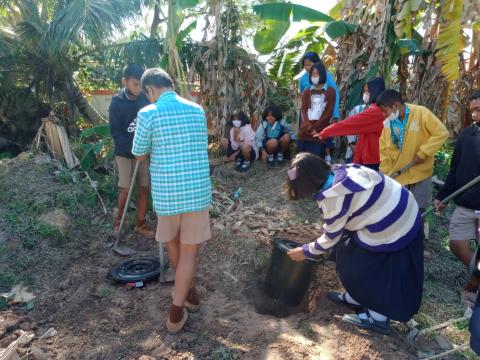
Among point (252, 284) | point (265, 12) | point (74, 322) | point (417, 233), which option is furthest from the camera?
point (265, 12)

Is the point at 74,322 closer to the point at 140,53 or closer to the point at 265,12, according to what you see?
the point at 265,12

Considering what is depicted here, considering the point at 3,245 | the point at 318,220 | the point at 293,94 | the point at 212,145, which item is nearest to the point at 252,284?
the point at 318,220

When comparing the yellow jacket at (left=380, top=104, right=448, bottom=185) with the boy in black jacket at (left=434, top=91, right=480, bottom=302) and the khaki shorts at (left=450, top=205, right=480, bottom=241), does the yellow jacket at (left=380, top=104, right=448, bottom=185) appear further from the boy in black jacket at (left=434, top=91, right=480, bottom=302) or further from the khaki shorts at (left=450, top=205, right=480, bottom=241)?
the khaki shorts at (left=450, top=205, right=480, bottom=241)

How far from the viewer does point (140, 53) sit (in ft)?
26.4

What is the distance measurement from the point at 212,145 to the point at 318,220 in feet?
10.5

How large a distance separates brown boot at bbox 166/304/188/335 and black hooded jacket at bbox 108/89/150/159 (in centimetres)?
195

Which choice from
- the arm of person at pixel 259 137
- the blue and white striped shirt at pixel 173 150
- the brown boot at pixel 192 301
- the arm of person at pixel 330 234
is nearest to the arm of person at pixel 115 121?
the blue and white striped shirt at pixel 173 150

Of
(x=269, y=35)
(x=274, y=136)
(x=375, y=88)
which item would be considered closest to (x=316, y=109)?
(x=375, y=88)

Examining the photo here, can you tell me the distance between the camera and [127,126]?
13.4ft

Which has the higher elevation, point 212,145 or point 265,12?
point 265,12

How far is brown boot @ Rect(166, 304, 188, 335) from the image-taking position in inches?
108

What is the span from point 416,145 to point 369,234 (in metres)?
1.41

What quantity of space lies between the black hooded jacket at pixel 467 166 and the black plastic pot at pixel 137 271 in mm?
2802

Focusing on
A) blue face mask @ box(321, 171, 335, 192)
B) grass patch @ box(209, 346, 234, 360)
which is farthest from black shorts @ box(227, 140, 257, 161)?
grass patch @ box(209, 346, 234, 360)
